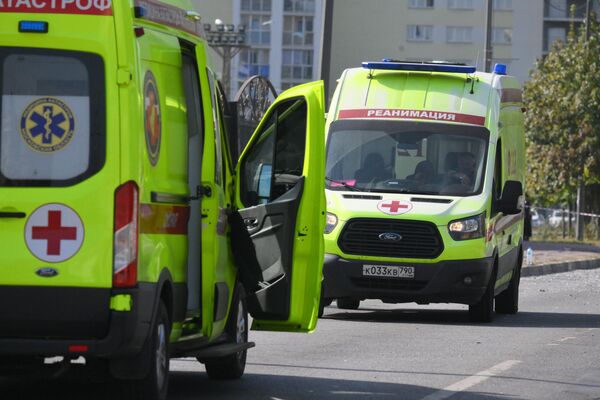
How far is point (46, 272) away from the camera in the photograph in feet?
27.9

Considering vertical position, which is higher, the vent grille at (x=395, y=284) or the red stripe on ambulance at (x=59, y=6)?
the red stripe on ambulance at (x=59, y=6)

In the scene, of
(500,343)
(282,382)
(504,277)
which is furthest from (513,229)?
(282,382)

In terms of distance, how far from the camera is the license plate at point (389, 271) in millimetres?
17516

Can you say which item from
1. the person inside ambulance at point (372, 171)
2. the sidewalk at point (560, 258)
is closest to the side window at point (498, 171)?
the person inside ambulance at point (372, 171)

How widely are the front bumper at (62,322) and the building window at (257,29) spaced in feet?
326

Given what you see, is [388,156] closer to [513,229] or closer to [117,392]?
[513,229]

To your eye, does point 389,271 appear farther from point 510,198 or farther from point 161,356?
point 161,356

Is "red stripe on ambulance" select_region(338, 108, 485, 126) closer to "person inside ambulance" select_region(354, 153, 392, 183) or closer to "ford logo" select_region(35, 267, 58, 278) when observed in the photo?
"person inside ambulance" select_region(354, 153, 392, 183)

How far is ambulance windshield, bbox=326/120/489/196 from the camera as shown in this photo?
18047 mm

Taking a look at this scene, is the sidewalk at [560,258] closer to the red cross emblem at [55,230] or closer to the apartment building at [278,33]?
the red cross emblem at [55,230]

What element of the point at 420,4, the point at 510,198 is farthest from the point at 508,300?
the point at 420,4

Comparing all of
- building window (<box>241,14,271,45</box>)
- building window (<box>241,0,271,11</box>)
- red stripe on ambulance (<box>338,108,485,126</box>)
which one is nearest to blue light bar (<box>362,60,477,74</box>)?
red stripe on ambulance (<box>338,108,485,126</box>)

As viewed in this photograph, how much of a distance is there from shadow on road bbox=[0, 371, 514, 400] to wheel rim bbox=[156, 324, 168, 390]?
2.97ft

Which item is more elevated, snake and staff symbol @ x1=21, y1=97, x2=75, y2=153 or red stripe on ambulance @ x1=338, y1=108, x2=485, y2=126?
snake and staff symbol @ x1=21, y1=97, x2=75, y2=153
